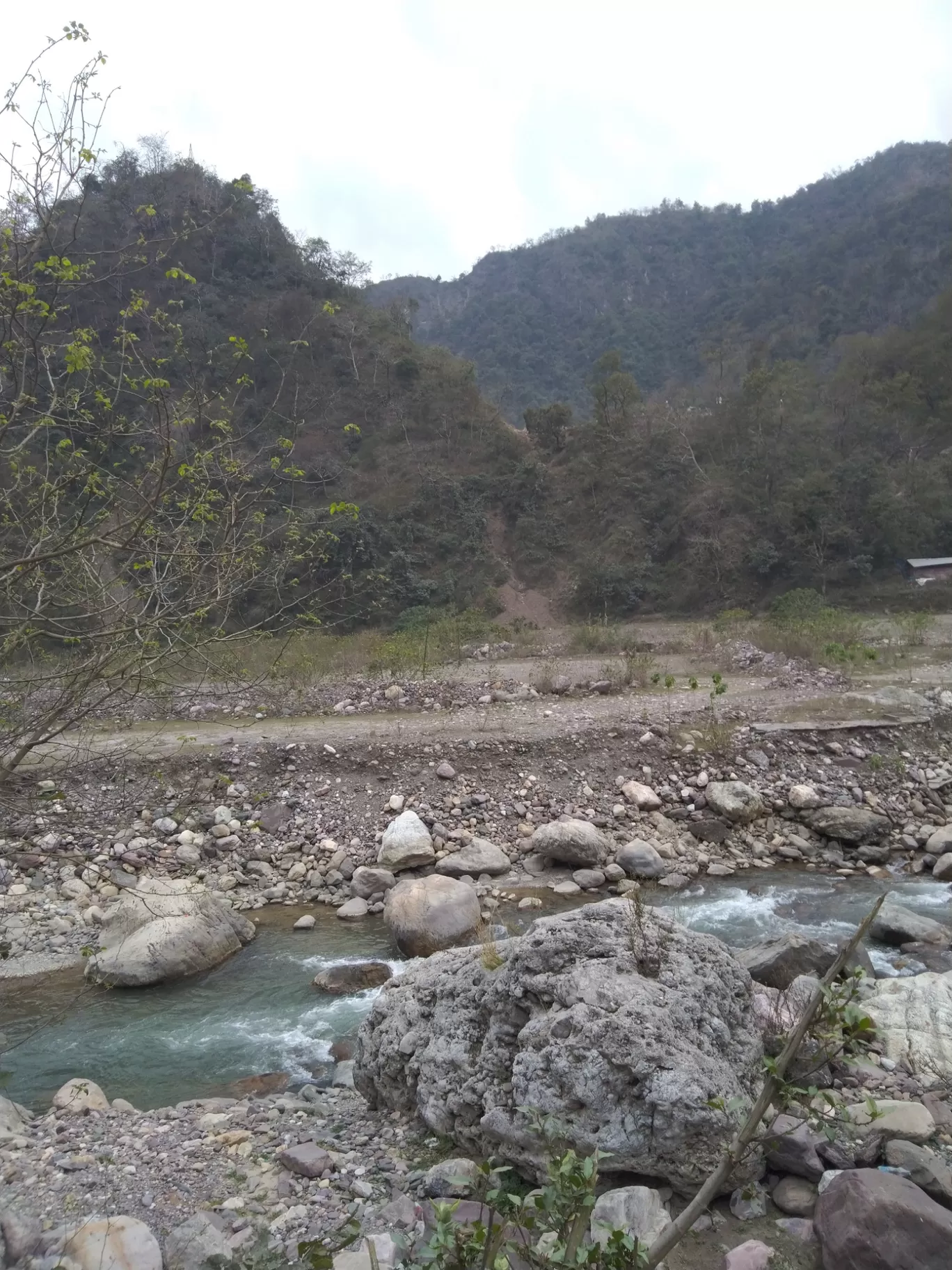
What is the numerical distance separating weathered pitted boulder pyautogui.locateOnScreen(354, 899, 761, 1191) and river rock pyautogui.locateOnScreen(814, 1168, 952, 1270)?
0.39m

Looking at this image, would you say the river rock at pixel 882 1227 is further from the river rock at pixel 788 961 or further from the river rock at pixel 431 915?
the river rock at pixel 431 915

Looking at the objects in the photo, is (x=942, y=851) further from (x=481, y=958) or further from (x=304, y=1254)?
(x=304, y=1254)

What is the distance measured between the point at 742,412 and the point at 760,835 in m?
27.9

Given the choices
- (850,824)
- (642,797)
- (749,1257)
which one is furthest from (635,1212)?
(850,824)

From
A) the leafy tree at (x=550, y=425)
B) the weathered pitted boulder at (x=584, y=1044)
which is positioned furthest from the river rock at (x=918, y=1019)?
the leafy tree at (x=550, y=425)

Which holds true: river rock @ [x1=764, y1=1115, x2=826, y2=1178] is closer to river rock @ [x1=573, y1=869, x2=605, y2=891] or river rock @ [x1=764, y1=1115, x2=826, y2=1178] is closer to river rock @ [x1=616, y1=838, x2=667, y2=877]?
river rock @ [x1=573, y1=869, x2=605, y2=891]

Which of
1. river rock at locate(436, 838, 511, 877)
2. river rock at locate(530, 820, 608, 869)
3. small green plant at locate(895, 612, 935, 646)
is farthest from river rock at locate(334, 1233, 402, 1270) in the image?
small green plant at locate(895, 612, 935, 646)

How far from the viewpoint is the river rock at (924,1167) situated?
2.95 metres

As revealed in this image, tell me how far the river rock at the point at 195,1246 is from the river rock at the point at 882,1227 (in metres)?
2.03

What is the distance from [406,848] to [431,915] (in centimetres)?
153

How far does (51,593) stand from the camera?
3.24m

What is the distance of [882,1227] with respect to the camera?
2.66 meters

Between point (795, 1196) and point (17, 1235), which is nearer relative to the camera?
point (17, 1235)

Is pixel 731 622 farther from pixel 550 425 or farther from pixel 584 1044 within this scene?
pixel 550 425
